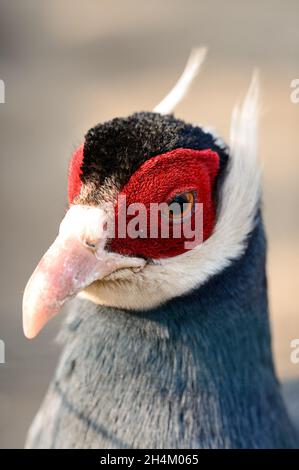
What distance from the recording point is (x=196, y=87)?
13.2 ft

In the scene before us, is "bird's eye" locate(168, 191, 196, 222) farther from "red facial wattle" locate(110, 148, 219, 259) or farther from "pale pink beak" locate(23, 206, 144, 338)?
"pale pink beak" locate(23, 206, 144, 338)

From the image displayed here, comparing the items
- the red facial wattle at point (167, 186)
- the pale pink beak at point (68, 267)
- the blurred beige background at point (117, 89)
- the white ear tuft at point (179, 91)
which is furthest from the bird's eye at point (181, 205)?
the blurred beige background at point (117, 89)

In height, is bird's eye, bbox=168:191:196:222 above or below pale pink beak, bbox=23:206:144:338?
above

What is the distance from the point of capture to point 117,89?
3.92 m

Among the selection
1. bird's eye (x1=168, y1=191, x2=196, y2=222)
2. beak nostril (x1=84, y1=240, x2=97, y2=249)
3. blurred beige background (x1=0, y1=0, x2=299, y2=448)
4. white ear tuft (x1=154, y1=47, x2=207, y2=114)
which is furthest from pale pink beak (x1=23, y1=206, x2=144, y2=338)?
blurred beige background (x1=0, y1=0, x2=299, y2=448)

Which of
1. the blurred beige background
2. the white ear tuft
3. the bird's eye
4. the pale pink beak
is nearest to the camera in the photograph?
the pale pink beak

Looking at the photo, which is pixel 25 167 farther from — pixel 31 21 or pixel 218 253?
pixel 218 253

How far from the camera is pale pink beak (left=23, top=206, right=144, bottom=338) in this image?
1203mm

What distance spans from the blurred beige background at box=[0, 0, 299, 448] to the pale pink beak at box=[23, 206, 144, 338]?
2246 mm

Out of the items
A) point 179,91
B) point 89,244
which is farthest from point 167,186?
point 179,91

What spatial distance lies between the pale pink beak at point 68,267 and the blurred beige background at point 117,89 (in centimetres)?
225

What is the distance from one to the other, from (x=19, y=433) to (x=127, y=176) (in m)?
1.44

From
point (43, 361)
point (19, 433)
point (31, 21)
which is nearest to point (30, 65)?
point (31, 21)

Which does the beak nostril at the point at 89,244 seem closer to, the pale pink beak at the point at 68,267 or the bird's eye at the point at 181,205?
the pale pink beak at the point at 68,267
